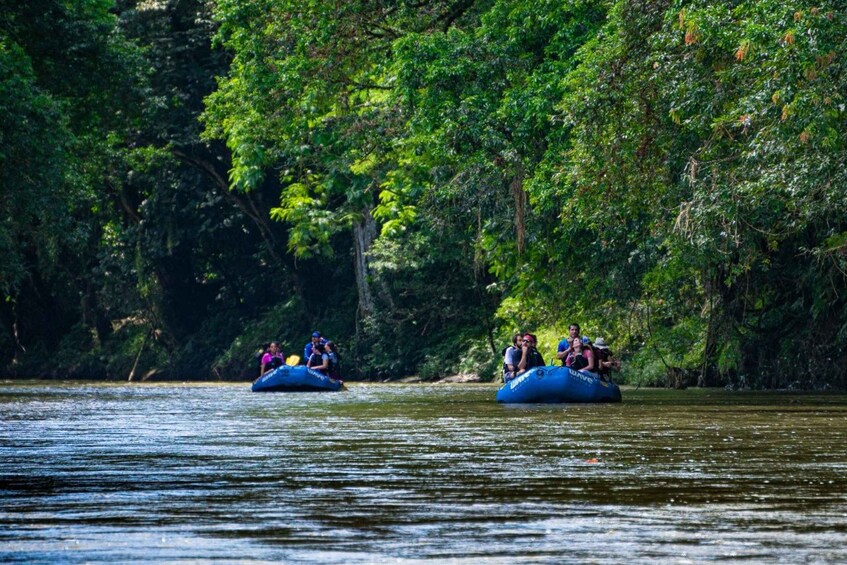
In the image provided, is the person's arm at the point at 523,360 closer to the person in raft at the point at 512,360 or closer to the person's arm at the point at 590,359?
the person in raft at the point at 512,360

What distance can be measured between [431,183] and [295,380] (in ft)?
19.3

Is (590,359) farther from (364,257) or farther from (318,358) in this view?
(364,257)

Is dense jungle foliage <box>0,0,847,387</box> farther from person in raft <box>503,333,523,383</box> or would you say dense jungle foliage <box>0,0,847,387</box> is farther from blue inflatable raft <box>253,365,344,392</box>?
blue inflatable raft <box>253,365,344,392</box>

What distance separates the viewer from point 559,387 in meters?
28.9

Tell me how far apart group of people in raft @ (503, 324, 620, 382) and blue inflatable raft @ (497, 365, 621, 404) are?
2.47 feet

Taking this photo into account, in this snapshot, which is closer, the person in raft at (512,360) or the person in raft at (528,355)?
the person in raft at (528,355)

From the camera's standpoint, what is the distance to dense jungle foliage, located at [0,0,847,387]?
26.7 meters

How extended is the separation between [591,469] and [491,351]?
3863 centimetres

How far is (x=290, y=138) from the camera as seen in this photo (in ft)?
137

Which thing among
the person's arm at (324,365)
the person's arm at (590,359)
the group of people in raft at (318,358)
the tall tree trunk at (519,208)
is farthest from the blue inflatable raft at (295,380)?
the person's arm at (590,359)

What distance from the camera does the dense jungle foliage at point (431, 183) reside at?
2672 cm

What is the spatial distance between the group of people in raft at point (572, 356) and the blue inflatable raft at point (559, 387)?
754 millimetres

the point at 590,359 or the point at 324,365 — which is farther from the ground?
the point at 590,359

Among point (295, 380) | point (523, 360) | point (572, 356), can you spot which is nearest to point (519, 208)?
point (523, 360)
